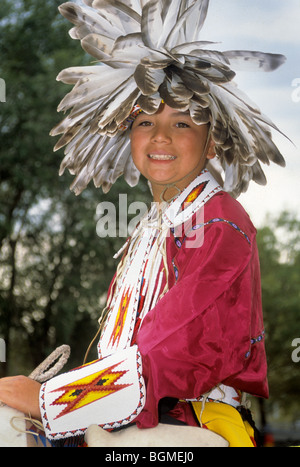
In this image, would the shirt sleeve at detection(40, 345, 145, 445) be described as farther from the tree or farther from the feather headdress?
the tree

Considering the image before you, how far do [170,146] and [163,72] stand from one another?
27 centimetres

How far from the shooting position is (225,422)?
185cm

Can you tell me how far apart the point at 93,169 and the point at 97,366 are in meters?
1.00

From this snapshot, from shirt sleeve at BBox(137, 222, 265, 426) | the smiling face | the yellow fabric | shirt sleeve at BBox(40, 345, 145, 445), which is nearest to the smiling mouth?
the smiling face

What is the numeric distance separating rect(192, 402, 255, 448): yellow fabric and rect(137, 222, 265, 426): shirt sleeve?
13cm

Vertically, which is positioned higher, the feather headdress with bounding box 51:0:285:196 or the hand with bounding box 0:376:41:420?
the feather headdress with bounding box 51:0:285:196

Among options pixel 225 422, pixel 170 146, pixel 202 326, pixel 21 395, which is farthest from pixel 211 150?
pixel 21 395

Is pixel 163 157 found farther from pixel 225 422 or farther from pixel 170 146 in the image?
pixel 225 422

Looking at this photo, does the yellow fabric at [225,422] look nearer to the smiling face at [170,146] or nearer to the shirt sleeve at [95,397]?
the shirt sleeve at [95,397]

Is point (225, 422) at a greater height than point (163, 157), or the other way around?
point (163, 157)

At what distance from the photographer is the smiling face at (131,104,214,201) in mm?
2082

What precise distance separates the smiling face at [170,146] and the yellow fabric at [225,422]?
31.4 inches

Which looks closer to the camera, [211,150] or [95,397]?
[95,397]
